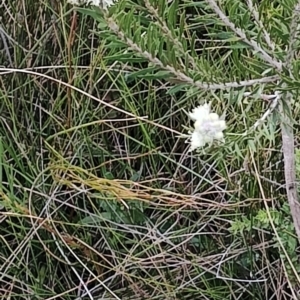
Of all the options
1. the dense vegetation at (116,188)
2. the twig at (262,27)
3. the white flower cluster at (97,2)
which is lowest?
the dense vegetation at (116,188)

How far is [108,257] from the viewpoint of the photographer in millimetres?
1216

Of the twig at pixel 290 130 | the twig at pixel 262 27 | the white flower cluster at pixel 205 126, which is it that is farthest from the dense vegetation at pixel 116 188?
the white flower cluster at pixel 205 126

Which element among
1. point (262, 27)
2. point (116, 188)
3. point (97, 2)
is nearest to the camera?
point (97, 2)

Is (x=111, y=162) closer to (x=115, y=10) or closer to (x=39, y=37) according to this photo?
(x=39, y=37)

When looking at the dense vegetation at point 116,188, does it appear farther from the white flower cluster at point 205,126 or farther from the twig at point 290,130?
the white flower cluster at point 205,126

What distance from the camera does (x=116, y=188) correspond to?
117 centimetres

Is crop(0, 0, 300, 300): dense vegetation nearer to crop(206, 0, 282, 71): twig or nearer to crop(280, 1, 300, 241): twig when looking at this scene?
crop(280, 1, 300, 241): twig

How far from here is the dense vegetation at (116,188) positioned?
115cm

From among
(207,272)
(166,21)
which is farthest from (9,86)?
(166,21)

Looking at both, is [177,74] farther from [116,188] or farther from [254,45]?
[116,188]

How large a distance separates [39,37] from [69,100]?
159mm

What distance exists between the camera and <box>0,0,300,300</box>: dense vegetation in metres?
1.15

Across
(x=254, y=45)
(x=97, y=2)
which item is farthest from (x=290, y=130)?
(x=97, y=2)

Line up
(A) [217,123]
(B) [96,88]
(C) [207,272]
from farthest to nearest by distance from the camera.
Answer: (B) [96,88] < (C) [207,272] < (A) [217,123]
